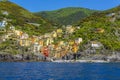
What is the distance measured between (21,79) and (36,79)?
14.2 ft

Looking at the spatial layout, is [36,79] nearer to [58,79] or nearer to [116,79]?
[58,79]

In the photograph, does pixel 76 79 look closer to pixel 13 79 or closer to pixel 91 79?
pixel 91 79

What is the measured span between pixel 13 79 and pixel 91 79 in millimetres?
20827

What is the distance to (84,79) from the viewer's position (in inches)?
3674

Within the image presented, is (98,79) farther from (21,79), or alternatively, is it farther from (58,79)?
(21,79)

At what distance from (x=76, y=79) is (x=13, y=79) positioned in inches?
669

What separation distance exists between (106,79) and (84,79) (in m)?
5.95

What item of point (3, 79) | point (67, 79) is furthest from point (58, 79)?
point (3, 79)

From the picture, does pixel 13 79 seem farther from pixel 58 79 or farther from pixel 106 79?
pixel 106 79

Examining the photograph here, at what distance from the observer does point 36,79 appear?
306 ft

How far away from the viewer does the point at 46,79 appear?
306 feet

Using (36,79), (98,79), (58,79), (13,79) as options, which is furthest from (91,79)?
(13,79)

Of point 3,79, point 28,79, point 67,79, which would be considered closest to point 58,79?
point 67,79

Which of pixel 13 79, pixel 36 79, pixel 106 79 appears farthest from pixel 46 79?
pixel 106 79
